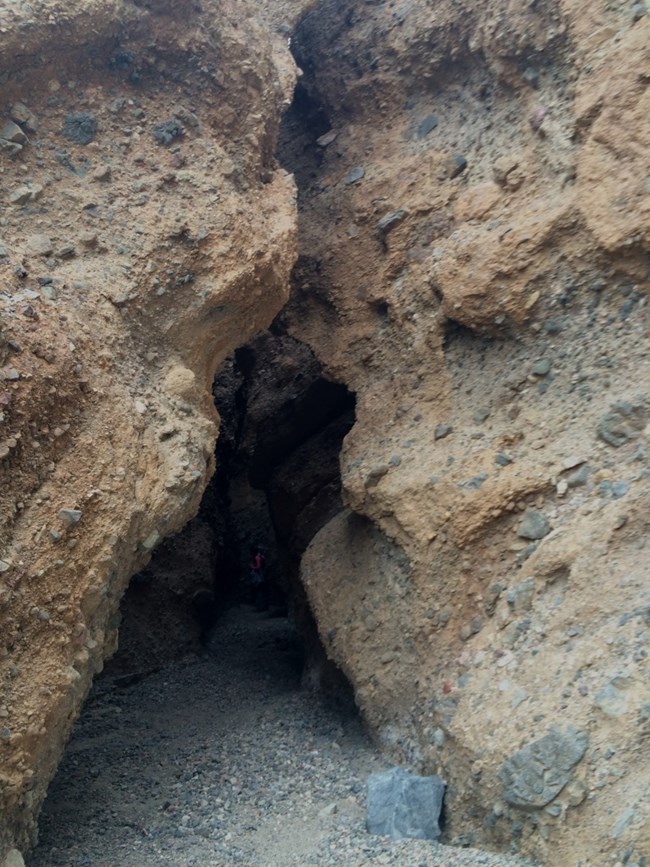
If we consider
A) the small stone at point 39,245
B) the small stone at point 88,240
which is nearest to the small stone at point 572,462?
the small stone at point 88,240

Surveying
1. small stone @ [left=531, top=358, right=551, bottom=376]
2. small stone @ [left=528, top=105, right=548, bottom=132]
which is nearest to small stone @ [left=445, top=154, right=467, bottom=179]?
small stone @ [left=528, top=105, right=548, bottom=132]

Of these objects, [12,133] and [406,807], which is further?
[12,133]

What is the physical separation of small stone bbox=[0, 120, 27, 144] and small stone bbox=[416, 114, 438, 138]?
2405 millimetres

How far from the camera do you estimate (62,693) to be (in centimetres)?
312

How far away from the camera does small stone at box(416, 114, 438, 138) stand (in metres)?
5.09

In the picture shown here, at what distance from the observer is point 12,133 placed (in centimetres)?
375

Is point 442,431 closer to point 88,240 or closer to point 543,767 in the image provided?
point 543,767

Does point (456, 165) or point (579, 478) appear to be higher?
point (456, 165)

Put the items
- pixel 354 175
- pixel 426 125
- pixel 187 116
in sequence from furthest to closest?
pixel 354 175 < pixel 426 125 < pixel 187 116

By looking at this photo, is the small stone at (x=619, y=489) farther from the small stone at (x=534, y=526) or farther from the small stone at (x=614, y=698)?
the small stone at (x=614, y=698)

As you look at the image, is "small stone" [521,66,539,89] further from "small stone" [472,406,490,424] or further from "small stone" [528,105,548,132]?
"small stone" [472,406,490,424]

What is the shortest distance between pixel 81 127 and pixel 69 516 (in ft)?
6.47

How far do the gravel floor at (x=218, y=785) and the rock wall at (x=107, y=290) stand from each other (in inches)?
25.1

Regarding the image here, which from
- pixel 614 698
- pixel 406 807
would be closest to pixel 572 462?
pixel 614 698
